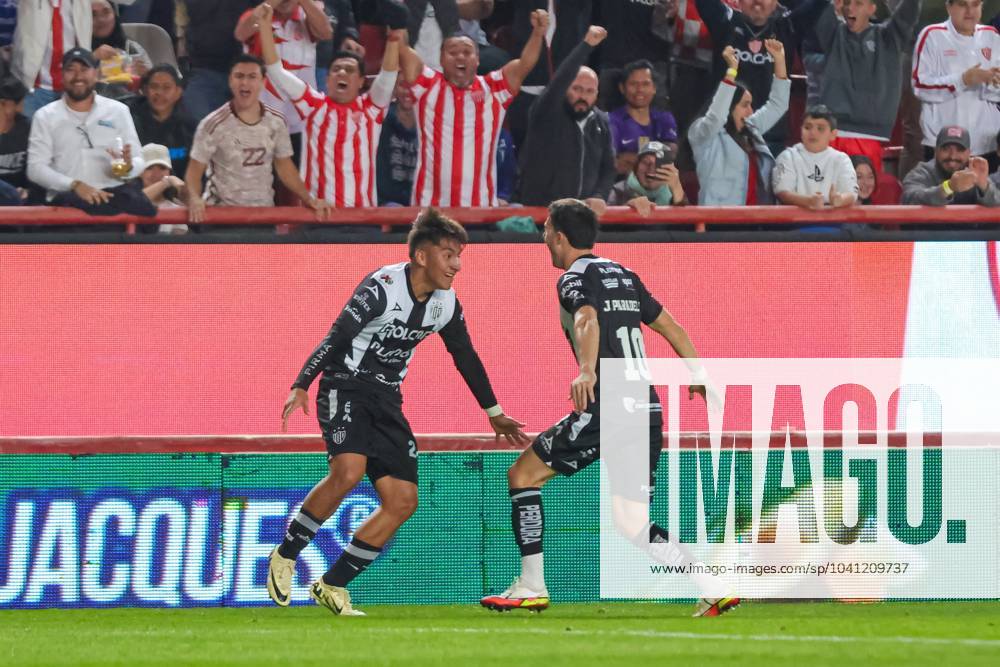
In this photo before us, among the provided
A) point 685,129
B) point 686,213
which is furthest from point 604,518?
point 685,129

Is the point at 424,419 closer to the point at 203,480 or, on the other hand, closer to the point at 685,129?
the point at 203,480

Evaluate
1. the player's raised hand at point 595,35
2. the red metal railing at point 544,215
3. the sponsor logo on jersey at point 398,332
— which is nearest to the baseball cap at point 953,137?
the red metal railing at point 544,215

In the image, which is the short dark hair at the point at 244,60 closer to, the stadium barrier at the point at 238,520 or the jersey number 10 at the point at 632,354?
the stadium barrier at the point at 238,520

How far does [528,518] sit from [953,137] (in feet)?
18.0

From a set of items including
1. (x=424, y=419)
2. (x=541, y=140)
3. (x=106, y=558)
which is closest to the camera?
(x=106, y=558)

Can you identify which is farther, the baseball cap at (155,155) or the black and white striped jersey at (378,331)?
the baseball cap at (155,155)

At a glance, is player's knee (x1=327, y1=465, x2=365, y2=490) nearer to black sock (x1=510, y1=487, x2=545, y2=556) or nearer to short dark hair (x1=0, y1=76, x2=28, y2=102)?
black sock (x1=510, y1=487, x2=545, y2=556)

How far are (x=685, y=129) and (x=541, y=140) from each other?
1.73m

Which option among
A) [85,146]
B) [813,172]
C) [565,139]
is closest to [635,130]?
[565,139]

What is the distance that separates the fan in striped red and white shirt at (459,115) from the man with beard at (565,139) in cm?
24

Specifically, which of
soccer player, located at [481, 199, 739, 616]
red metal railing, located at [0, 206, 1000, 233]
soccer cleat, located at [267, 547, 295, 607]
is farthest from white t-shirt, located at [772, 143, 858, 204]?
soccer cleat, located at [267, 547, 295, 607]

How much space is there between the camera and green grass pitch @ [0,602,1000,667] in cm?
613

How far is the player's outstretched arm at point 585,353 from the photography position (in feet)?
24.1

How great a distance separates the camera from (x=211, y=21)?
11625 millimetres
